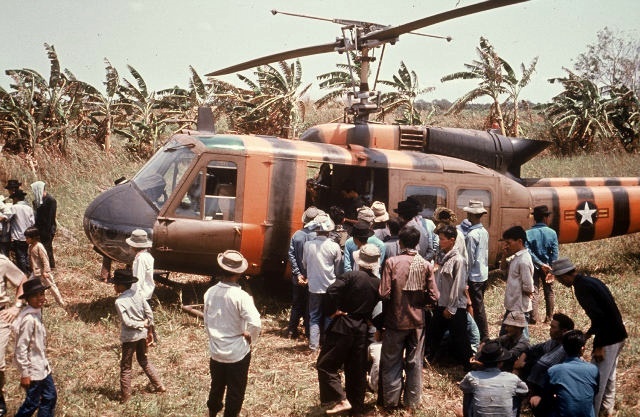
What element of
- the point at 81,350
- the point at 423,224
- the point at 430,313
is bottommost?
the point at 81,350

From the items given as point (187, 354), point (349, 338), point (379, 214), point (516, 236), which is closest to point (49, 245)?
point (187, 354)

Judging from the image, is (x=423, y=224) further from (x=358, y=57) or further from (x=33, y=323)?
(x=33, y=323)

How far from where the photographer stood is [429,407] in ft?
20.3

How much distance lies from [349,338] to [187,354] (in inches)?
105

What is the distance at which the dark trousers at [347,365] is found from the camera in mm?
5816

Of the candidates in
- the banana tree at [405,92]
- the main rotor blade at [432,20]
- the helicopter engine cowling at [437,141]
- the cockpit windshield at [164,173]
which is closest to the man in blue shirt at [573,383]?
the main rotor blade at [432,20]

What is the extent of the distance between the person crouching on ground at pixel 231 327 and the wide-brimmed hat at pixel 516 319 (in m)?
2.89

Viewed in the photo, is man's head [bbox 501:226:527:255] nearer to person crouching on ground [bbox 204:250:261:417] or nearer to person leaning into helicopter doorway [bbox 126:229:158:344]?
person crouching on ground [bbox 204:250:261:417]

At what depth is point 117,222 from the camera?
837 centimetres

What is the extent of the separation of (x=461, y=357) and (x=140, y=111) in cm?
1674

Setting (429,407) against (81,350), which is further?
(81,350)

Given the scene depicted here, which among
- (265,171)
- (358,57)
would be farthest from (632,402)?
(358,57)

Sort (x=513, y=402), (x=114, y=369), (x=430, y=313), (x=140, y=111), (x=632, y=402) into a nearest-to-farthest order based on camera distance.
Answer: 1. (x=513, y=402)
2. (x=632, y=402)
3. (x=114, y=369)
4. (x=430, y=313)
5. (x=140, y=111)

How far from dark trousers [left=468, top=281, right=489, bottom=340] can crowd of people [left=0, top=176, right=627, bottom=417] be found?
0.02m
